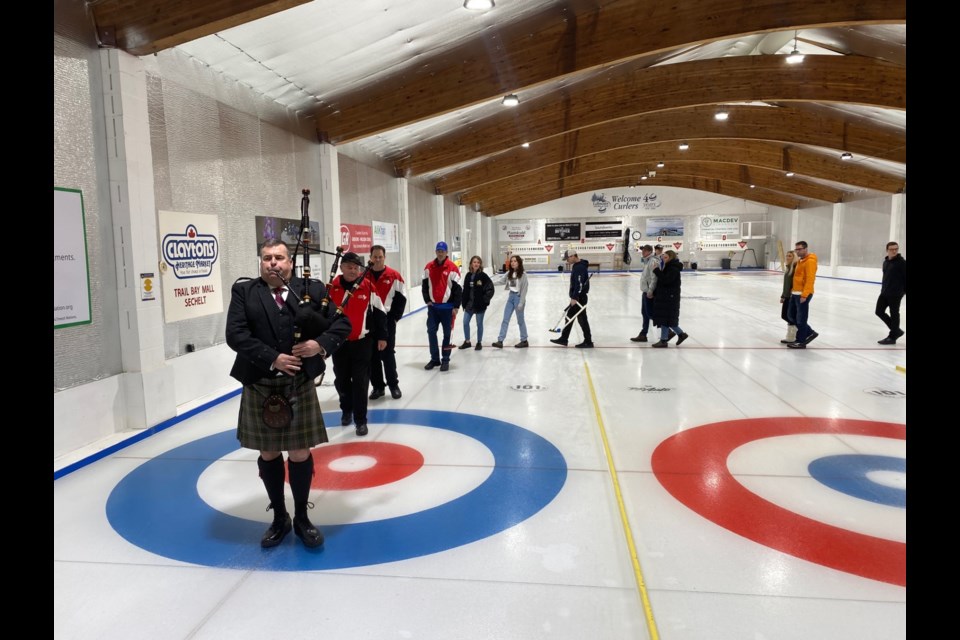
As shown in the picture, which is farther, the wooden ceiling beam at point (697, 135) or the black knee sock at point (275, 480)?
the wooden ceiling beam at point (697, 135)

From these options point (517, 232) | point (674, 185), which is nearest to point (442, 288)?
point (517, 232)

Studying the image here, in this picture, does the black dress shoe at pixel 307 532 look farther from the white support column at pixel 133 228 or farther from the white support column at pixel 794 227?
the white support column at pixel 794 227

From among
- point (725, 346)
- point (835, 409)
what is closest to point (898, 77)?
point (725, 346)

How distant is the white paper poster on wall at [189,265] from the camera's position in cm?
556

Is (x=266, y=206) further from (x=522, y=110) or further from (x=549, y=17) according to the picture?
(x=522, y=110)

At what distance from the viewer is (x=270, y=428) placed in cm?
296

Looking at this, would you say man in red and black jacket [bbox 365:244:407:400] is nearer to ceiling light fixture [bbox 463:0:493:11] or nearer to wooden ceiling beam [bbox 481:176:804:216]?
ceiling light fixture [bbox 463:0:493:11]

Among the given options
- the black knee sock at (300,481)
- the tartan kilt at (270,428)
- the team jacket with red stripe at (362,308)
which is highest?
the team jacket with red stripe at (362,308)

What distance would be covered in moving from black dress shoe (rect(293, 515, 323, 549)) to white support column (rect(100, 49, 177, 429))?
9.31 feet

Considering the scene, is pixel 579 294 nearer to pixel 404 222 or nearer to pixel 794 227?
pixel 404 222

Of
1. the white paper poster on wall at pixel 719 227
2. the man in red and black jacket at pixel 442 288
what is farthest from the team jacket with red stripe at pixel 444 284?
the white paper poster on wall at pixel 719 227

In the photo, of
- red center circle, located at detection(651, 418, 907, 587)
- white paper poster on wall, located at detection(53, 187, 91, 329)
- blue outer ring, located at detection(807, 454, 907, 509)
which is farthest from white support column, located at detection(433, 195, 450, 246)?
blue outer ring, located at detection(807, 454, 907, 509)

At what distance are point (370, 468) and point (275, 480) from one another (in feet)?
3.88

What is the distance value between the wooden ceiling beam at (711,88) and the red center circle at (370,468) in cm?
957
